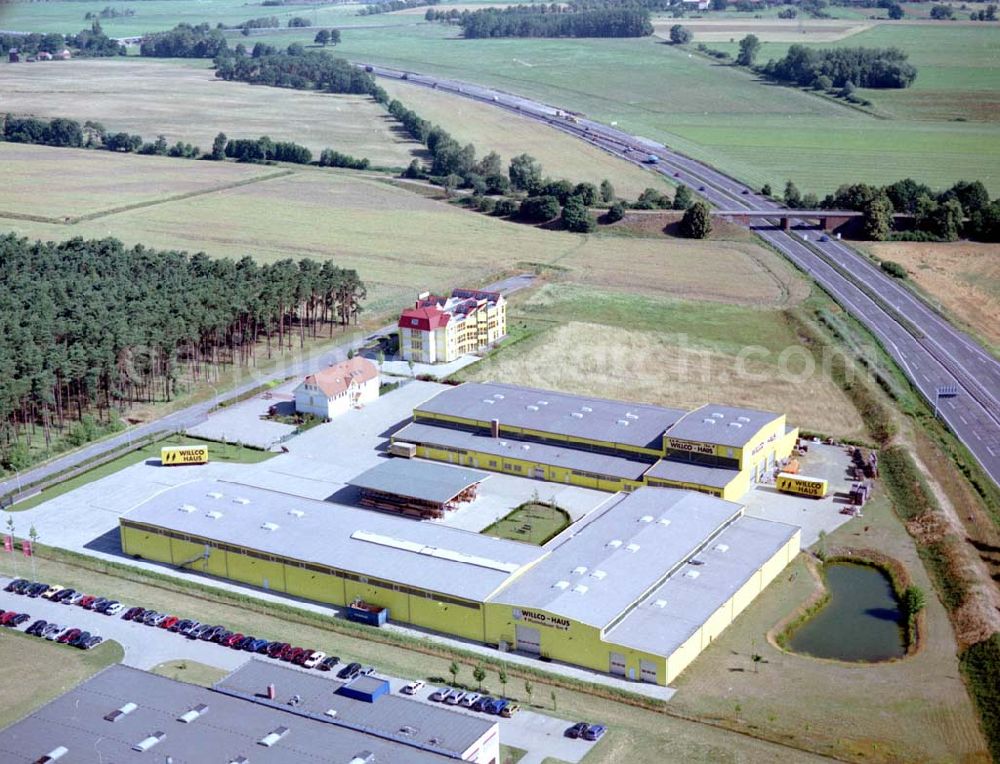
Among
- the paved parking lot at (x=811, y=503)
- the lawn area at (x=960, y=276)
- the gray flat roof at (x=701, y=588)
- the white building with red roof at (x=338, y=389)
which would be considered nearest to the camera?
the gray flat roof at (x=701, y=588)

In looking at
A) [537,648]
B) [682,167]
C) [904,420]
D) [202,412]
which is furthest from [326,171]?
[537,648]

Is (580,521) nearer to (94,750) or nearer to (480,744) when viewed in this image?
(480,744)

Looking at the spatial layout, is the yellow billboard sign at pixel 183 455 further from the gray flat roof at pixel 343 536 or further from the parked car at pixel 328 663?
the parked car at pixel 328 663

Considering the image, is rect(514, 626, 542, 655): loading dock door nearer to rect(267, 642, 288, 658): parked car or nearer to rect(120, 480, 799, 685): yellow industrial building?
rect(120, 480, 799, 685): yellow industrial building

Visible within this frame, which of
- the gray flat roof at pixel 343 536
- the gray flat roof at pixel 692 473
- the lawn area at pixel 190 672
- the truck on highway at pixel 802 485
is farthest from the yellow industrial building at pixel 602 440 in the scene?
the lawn area at pixel 190 672

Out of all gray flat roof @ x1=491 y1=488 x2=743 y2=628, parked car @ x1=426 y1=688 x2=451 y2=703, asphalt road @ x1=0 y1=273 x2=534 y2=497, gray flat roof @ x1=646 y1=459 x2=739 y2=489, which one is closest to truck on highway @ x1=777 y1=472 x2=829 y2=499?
gray flat roof @ x1=646 y1=459 x2=739 y2=489

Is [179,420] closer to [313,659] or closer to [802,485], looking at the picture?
[313,659]
